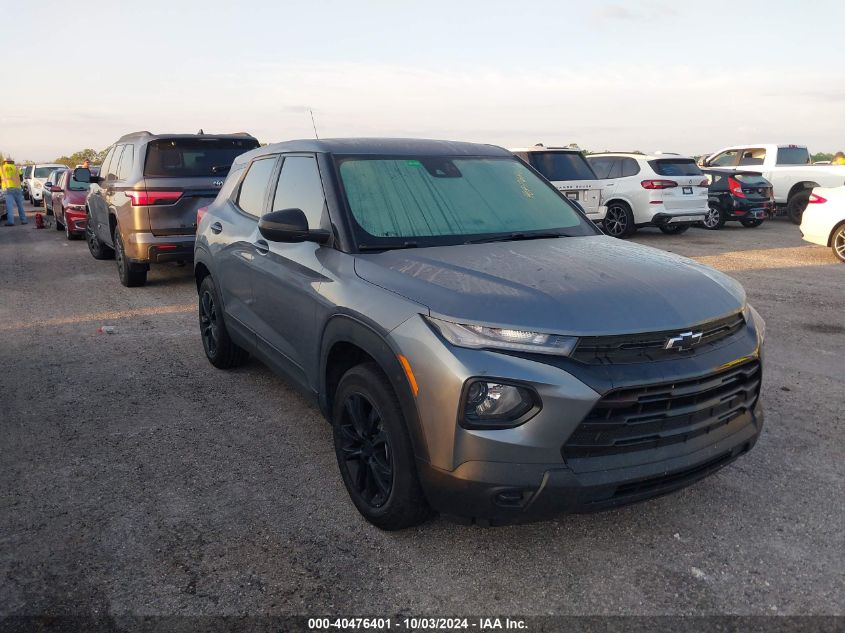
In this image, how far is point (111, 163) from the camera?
10.2m

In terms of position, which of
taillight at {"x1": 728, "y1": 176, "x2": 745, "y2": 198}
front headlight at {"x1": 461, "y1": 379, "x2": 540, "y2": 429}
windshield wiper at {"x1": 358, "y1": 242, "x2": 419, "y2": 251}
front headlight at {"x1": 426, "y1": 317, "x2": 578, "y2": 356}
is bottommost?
taillight at {"x1": 728, "y1": 176, "x2": 745, "y2": 198}

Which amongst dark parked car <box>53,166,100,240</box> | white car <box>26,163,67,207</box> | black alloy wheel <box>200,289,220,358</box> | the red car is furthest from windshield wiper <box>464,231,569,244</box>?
white car <box>26,163,67,207</box>

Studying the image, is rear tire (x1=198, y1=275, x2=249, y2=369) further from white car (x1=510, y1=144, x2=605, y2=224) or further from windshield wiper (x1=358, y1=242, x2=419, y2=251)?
white car (x1=510, y1=144, x2=605, y2=224)

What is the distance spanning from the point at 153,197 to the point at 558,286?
22.5ft

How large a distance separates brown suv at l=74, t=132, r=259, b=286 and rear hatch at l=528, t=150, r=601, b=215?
599 cm

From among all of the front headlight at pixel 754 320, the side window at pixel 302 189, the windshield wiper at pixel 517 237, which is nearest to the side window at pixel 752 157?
the windshield wiper at pixel 517 237

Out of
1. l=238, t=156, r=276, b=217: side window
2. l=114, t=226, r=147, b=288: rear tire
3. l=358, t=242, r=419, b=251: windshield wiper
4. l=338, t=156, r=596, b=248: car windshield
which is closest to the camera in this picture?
l=358, t=242, r=419, b=251: windshield wiper

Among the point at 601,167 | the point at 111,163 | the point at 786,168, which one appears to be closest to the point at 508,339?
the point at 111,163

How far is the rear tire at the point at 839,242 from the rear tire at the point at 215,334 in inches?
393

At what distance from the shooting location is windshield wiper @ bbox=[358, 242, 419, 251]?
134 inches

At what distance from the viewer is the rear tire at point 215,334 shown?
5336 mm

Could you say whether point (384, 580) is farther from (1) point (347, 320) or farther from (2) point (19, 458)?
(2) point (19, 458)

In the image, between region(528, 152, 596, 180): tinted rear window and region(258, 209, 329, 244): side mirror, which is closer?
region(258, 209, 329, 244): side mirror

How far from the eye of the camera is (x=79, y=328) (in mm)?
7125
